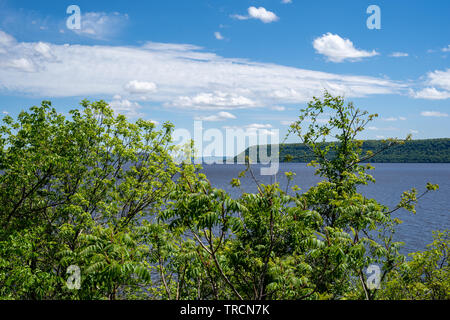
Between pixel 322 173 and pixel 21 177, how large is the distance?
48.3 ft

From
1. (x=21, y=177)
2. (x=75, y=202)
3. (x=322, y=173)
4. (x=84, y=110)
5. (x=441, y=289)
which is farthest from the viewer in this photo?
(x=84, y=110)

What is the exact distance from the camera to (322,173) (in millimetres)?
17531

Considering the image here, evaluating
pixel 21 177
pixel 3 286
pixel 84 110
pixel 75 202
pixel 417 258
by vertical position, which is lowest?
pixel 3 286

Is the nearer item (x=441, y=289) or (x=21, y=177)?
(x=441, y=289)

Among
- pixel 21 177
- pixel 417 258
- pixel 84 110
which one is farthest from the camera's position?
pixel 84 110

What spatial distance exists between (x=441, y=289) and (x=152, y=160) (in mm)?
16809

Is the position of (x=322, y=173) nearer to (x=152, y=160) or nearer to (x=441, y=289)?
(x=441, y=289)

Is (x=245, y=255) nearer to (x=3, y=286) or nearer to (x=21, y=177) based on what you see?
(x=3, y=286)

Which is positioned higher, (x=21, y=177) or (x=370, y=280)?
(x=21, y=177)
